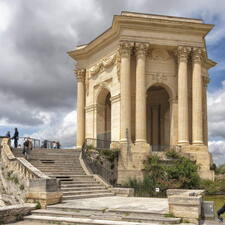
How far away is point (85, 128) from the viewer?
113 ft

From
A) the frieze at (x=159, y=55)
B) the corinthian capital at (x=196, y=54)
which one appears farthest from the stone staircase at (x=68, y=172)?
the corinthian capital at (x=196, y=54)

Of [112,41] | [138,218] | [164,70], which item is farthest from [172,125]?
[138,218]

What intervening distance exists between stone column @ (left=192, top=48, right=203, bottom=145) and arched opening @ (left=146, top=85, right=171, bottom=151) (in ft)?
19.1

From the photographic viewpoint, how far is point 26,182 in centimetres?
1620

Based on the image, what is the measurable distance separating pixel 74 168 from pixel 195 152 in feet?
33.4

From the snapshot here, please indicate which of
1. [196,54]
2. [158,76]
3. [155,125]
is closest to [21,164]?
[158,76]

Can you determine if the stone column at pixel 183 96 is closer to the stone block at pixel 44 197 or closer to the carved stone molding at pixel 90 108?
the carved stone molding at pixel 90 108

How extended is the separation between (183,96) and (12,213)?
61.4 feet

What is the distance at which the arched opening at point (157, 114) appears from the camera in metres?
35.2

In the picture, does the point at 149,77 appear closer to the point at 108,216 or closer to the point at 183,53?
the point at 183,53

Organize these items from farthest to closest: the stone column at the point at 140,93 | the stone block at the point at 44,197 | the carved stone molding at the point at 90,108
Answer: the carved stone molding at the point at 90,108, the stone column at the point at 140,93, the stone block at the point at 44,197

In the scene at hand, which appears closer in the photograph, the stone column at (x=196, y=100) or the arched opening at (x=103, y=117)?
the stone column at (x=196, y=100)

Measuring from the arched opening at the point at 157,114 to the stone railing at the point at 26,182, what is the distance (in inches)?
693

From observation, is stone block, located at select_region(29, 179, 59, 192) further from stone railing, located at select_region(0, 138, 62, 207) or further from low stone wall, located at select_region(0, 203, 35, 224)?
low stone wall, located at select_region(0, 203, 35, 224)
